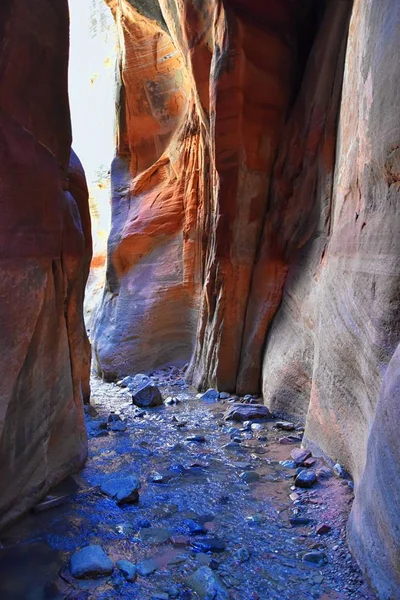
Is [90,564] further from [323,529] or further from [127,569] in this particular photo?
[323,529]

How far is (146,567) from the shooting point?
2.40m

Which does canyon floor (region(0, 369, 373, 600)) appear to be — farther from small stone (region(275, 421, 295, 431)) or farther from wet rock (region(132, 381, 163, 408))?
wet rock (region(132, 381, 163, 408))

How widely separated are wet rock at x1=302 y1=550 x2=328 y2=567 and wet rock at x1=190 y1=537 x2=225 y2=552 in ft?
1.41

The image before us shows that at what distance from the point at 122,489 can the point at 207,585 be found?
1.12 metres

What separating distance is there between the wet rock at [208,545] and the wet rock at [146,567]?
24 cm

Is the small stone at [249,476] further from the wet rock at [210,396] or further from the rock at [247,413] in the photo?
the wet rock at [210,396]

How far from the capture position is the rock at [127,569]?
230 cm

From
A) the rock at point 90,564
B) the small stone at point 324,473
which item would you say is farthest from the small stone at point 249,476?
the rock at point 90,564

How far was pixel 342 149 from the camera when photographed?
4.28 m

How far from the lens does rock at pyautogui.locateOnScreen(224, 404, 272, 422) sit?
4969 millimetres

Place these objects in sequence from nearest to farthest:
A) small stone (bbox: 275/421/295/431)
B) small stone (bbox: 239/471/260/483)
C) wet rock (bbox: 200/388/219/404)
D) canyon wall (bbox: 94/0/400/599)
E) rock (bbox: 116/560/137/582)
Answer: rock (bbox: 116/560/137/582), canyon wall (bbox: 94/0/400/599), small stone (bbox: 239/471/260/483), small stone (bbox: 275/421/295/431), wet rock (bbox: 200/388/219/404)

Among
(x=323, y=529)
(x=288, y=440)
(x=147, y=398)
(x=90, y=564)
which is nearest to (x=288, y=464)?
(x=288, y=440)

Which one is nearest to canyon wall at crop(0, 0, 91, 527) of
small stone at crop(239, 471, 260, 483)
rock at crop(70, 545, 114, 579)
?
rock at crop(70, 545, 114, 579)

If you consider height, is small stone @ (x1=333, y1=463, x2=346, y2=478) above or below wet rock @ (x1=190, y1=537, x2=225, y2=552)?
above
